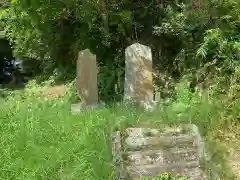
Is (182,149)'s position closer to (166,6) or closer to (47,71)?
(166,6)

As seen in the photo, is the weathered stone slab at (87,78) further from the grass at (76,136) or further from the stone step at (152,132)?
the stone step at (152,132)

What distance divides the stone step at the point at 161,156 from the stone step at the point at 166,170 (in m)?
0.07

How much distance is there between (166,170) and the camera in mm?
4594

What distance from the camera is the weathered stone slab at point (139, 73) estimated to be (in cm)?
705

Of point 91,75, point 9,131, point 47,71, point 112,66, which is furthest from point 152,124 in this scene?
point 47,71

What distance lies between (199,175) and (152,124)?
3.50ft

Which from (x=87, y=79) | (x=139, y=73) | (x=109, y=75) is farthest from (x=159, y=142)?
(x=109, y=75)

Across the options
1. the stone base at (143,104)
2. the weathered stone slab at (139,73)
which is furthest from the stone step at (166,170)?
the weathered stone slab at (139,73)

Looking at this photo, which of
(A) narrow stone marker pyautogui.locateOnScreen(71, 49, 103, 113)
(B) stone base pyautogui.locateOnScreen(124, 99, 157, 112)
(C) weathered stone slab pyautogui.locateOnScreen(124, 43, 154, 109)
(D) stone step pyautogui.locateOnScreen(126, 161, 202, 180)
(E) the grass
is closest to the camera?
(D) stone step pyautogui.locateOnScreen(126, 161, 202, 180)

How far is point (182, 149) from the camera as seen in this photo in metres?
4.88

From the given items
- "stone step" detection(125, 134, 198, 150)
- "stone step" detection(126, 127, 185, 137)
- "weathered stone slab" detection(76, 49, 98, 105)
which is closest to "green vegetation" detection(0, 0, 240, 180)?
"stone step" detection(126, 127, 185, 137)

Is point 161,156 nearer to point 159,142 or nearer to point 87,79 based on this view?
point 159,142

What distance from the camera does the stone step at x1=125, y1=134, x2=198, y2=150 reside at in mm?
4895

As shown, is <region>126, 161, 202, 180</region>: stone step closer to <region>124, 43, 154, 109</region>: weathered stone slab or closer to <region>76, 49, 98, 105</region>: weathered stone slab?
<region>124, 43, 154, 109</region>: weathered stone slab
